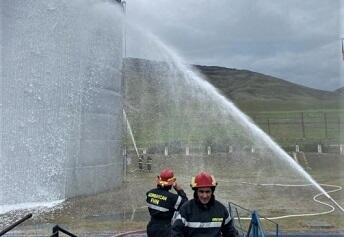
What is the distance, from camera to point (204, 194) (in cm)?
385

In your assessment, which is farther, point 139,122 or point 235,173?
point 139,122

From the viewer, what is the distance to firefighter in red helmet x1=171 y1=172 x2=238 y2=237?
385cm

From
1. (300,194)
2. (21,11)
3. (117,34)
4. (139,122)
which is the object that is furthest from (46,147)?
(139,122)

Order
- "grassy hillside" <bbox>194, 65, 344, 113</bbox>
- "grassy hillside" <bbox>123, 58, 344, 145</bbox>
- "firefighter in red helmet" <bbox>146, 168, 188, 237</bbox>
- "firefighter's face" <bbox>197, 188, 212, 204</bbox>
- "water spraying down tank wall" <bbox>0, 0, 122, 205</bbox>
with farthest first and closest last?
1. "grassy hillside" <bbox>194, 65, 344, 113</bbox>
2. "grassy hillside" <bbox>123, 58, 344, 145</bbox>
3. "water spraying down tank wall" <bbox>0, 0, 122, 205</bbox>
4. "firefighter in red helmet" <bbox>146, 168, 188, 237</bbox>
5. "firefighter's face" <bbox>197, 188, 212, 204</bbox>

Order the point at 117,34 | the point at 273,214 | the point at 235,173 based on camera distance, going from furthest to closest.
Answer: the point at 235,173 < the point at 117,34 < the point at 273,214

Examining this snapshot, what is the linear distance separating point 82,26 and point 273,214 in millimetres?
7789

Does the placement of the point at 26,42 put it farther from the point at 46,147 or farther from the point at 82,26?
the point at 46,147

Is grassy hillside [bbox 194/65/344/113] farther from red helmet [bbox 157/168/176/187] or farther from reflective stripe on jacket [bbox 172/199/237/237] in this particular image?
reflective stripe on jacket [bbox 172/199/237/237]

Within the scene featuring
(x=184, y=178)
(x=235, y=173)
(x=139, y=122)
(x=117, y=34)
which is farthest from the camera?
(x=139, y=122)

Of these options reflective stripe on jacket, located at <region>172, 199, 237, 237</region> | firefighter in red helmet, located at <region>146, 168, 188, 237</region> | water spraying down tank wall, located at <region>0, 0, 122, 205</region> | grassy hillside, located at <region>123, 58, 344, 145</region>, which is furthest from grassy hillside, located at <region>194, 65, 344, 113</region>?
reflective stripe on jacket, located at <region>172, 199, 237, 237</region>

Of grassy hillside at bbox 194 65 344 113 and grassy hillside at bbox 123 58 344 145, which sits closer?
grassy hillside at bbox 123 58 344 145

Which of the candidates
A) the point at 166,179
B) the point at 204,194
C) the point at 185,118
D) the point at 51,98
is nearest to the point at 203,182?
the point at 204,194

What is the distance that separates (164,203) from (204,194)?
1599 mm

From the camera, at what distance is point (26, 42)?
42.7 feet
